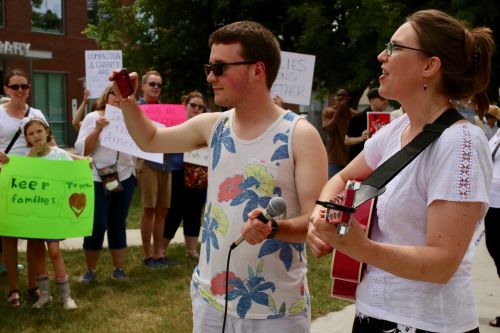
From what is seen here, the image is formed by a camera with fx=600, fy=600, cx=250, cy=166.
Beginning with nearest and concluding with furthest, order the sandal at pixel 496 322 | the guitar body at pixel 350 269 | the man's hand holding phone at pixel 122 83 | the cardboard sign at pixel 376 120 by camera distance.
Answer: the guitar body at pixel 350 269 < the man's hand holding phone at pixel 122 83 < the sandal at pixel 496 322 < the cardboard sign at pixel 376 120

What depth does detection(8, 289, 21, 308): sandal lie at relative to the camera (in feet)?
17.2

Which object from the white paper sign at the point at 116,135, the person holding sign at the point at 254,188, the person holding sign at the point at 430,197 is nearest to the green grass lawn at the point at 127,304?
the white paper sign at the point at 116,135

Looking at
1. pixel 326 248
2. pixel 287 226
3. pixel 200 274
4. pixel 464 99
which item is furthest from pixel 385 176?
pixel 200 274

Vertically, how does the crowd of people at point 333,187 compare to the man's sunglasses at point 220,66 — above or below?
below

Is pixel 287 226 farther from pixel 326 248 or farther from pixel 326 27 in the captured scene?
→ pixel 326 27

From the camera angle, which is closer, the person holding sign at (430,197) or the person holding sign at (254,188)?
the person holding sign at (430,197)

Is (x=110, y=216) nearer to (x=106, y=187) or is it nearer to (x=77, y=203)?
(x=106, y=187)

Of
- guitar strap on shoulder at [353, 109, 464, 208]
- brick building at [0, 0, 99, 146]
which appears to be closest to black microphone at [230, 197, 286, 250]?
guitar strap on shoulder at [353, 109, 464, 208]

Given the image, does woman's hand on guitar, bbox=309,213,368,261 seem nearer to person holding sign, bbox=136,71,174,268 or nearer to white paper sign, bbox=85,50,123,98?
person holding sign, bbox=136,71,174,268

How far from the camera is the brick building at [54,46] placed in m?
29.0

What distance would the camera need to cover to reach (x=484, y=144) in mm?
1678

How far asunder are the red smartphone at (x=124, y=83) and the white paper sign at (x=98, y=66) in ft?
16.2

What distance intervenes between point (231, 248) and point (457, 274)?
32.6 inches

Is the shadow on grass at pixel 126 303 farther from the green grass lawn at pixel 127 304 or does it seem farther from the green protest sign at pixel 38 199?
the green protest sign at pixel 38 199
